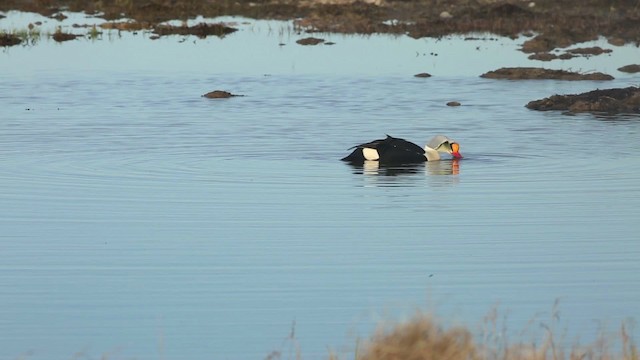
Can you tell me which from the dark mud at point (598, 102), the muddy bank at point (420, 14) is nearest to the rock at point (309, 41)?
the muddy bank at point (420, 14)

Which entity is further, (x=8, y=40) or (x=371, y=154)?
(x=8, y=40)

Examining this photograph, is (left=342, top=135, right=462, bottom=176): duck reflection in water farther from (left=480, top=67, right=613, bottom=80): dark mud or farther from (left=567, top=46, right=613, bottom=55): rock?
(left=567, top=46, right=613, bottom=55): rock

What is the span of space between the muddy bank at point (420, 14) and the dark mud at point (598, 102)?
43.0ft

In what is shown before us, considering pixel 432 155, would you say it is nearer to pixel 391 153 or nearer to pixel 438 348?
pixel 391 153

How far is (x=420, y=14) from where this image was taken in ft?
169

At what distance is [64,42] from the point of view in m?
42.7

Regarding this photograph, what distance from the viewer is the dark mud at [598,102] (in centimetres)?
2517

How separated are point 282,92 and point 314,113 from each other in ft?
13.9

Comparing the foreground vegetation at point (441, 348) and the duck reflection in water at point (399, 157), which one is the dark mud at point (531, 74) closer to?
the duck reflection in water at point (399, 157)

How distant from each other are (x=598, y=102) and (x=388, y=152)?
348 inches

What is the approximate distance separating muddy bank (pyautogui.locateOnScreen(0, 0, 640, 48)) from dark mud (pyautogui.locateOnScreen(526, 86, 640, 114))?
1310cm

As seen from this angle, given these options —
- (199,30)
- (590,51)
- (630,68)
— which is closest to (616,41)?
(590,51)

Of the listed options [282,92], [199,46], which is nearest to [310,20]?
[199,46]

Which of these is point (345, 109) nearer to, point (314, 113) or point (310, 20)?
point (314, 113)
